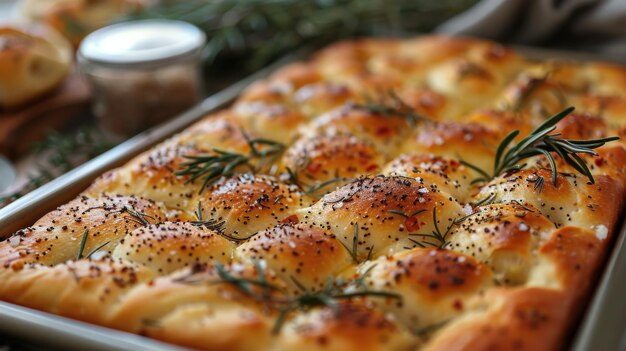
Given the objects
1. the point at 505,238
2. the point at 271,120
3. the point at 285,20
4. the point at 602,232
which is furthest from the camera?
the point at 285,20

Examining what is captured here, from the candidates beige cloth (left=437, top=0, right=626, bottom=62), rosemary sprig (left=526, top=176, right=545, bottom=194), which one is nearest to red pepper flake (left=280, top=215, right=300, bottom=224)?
rosemary sprig (left=526, top=176, right=545, bottom=194)

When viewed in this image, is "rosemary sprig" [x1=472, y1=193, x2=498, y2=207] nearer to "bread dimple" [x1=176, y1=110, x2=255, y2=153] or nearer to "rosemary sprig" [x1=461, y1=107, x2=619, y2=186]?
"rosemary sprig" [x1=461, y1=107, x2=619, y2=186]

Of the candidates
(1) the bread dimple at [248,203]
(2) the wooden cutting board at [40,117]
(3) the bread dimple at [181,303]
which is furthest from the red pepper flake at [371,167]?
(2) the wooden cutting board at [40,117]

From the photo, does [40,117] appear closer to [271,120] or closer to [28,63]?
[28,63]

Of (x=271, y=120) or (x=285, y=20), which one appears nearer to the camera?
(x=271, y=120)

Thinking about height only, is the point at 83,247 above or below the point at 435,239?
below

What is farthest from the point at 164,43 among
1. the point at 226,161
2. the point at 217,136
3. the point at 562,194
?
the point at 562,194

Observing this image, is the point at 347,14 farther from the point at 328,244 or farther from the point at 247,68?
the point at 328,244
